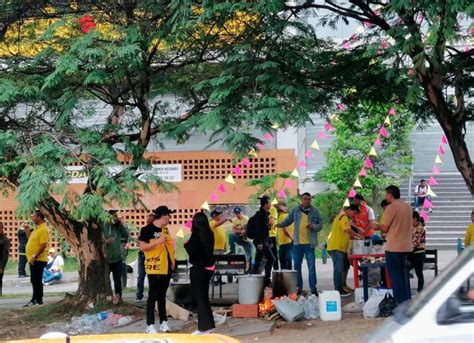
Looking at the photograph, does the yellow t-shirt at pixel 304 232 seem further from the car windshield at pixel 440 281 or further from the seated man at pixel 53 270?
the seated man at pixel 53 270

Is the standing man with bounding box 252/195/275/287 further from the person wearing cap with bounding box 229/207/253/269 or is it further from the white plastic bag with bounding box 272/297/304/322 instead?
the white plastic bag with bounding box 272/297/304/322

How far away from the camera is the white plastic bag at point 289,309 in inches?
468

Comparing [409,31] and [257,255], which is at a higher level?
[409,31]

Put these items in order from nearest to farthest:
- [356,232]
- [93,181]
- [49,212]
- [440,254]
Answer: [93,181]
[49,212]
[356,232]
[440,254]

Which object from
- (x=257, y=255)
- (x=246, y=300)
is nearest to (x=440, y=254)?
(x=257, y=255)

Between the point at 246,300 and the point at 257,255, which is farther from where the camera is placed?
the point at 257,255

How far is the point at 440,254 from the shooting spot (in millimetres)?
23203

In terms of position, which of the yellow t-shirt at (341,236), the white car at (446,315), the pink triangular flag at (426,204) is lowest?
the white car at (446,315)

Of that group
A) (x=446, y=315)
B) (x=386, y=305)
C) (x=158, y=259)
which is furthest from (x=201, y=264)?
(x=446, y=315)

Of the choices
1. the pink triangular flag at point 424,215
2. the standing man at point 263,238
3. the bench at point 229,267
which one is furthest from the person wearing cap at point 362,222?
the pink triangular flag at point 424,215

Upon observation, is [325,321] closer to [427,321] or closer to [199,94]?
[199,94]

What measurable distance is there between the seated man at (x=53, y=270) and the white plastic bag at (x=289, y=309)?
1121cm

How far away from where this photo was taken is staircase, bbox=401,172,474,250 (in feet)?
81.6

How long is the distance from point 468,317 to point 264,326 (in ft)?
21.9
